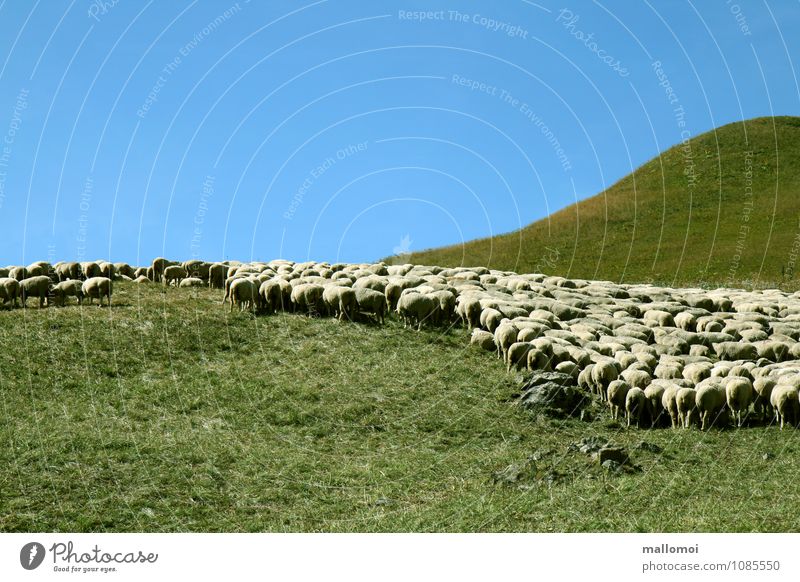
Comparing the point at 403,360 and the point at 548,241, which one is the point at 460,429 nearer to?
the point at 403,360

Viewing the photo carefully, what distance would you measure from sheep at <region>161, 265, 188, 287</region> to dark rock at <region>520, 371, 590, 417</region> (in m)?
20.3

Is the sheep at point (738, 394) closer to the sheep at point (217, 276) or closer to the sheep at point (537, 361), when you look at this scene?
the sheep at point (537, 361)

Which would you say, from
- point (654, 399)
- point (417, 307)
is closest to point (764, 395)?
point (654, 399)

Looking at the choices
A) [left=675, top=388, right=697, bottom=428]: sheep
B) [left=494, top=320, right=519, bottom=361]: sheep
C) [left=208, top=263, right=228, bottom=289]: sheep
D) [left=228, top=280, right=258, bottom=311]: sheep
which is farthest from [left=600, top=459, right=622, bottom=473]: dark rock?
[left=208, top=263, right=228, bottom=289]: sheep

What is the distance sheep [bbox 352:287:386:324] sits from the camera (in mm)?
31750

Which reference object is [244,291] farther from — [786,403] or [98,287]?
[786,403]

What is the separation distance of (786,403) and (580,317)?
9589 mm

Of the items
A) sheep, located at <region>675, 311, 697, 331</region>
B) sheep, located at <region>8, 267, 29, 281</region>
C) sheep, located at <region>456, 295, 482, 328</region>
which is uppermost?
sheep, located at <region>8, 267, 29, 281</region>

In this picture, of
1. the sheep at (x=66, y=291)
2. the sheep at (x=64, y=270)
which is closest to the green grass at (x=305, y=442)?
the sheep at (x=66, y=291)

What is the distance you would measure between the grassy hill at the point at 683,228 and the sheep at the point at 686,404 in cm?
4002

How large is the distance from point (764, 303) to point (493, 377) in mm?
17378

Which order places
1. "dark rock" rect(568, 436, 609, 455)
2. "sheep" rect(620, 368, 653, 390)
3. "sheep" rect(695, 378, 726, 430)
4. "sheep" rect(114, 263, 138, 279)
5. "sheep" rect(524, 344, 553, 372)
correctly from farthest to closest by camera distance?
"sheep" rect(114, 263, 138, 279)
"sheep" rect(524, 344, 553, 372)
"sheep" rect(620, 368, 653, 390)
"sheep" rect(695, 378, 726, 430)
"dark rock" rect(568, 436, 609, 455)

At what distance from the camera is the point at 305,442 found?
2275 centimetres
